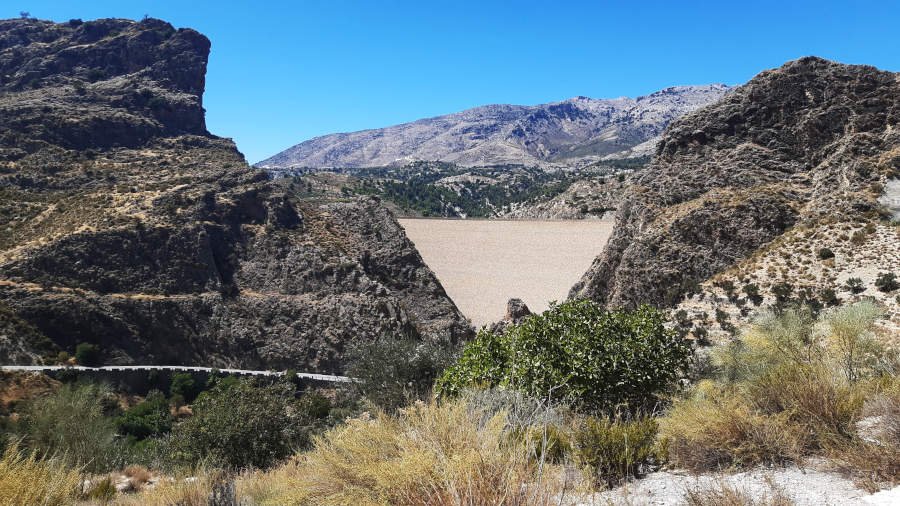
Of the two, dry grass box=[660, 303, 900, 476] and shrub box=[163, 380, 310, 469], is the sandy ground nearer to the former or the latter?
shrub box=[163, 380, 310, 469]

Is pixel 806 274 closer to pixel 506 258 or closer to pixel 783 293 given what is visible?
pixel 783 293

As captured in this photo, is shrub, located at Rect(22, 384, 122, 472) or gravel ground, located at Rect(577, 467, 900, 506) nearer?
gravel ground, located at Rect(577, 467, 900, 506)

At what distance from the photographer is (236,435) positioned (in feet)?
30.0

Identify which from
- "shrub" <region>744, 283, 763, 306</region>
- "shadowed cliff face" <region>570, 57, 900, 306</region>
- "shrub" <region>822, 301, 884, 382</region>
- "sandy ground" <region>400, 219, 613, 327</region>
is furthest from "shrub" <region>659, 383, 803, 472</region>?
"sandy ground" <region>400, 219, 613, 327</region>

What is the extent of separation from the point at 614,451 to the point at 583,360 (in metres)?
3.01

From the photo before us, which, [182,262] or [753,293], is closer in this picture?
[753,293]

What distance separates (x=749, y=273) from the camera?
15625 mm

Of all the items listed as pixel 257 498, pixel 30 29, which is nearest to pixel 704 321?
pixel 257 498

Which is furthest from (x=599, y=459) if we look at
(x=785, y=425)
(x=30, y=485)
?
(x=30, y=485)

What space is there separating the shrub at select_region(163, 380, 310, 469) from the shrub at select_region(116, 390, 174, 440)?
329 inches

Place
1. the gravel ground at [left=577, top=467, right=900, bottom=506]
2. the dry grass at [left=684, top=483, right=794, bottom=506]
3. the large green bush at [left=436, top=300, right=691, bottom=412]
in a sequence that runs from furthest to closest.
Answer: the large green bush at [left=436, top=300, right=691, bottom=412], the gravel ground at [left=577, top=467, right=900, bottom=506], the dry grass at [left=684, top=483, right=794, bottom=506]

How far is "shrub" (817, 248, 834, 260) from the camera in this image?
1454cm

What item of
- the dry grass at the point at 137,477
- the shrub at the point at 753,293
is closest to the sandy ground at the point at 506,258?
the shrub at the point at 753,293

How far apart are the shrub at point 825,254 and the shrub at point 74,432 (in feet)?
58.2
